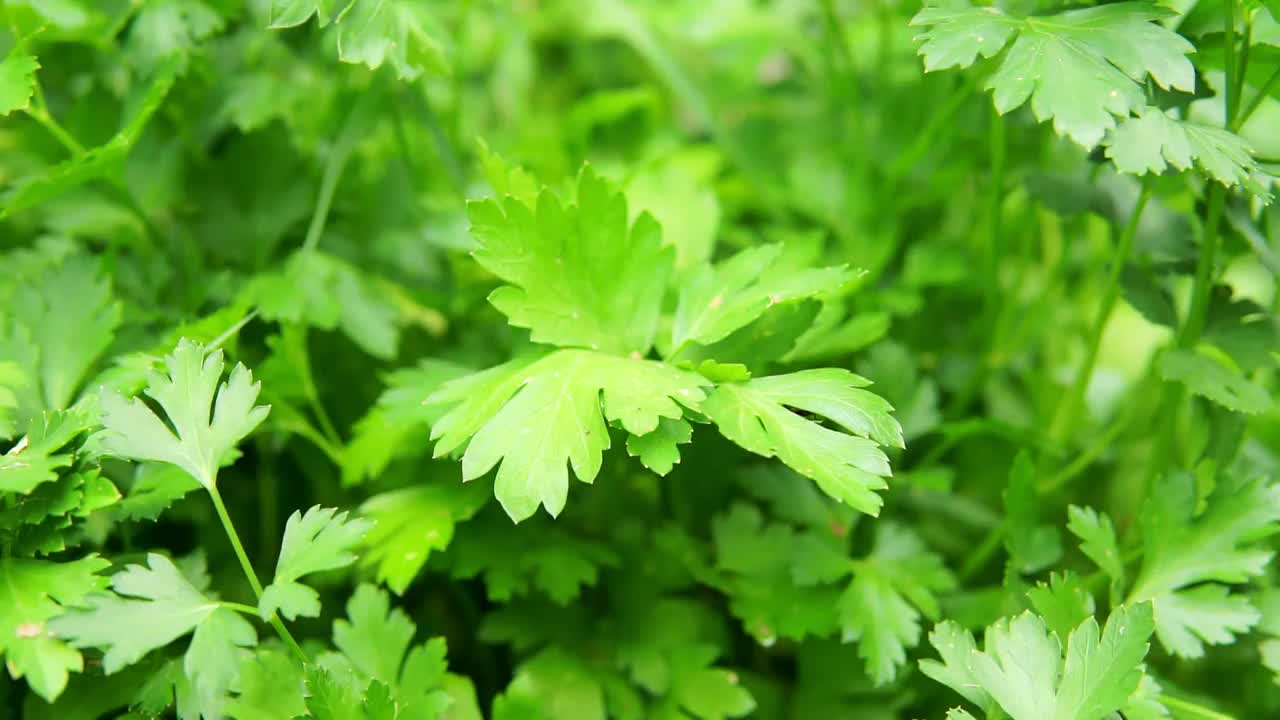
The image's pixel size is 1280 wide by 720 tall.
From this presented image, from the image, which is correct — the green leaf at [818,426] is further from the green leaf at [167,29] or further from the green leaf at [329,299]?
the green leaf at [167,29]

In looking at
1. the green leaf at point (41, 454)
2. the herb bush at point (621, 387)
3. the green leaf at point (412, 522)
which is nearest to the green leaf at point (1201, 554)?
the herb bush at point (621, 387)

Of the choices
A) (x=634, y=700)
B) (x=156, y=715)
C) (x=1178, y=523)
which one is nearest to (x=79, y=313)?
(x=156, y=715)

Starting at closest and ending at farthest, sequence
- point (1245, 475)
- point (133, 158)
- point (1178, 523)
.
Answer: point (1178, 523)
point (1245, 475)
point (133, 158)

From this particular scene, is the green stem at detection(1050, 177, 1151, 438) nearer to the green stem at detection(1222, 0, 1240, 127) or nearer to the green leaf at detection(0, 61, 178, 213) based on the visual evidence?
the green stem at detection(1222, 0, 1240, 127)

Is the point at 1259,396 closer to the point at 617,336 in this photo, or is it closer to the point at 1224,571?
the point at 1224,571

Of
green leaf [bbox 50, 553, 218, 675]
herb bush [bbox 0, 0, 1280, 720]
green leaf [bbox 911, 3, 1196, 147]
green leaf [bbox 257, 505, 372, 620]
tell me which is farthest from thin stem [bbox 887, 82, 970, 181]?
green leaf [bbox 50, 553, 218, 675]
